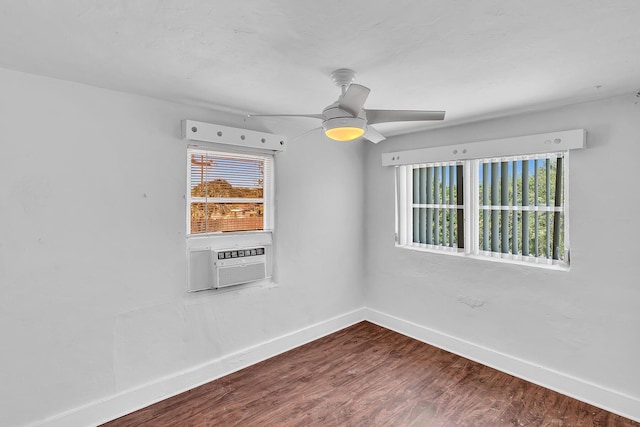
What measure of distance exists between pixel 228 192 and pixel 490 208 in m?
2.50

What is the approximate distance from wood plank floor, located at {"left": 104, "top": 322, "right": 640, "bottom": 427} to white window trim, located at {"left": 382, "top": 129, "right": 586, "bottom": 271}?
104 centimetres

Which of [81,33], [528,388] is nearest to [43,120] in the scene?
[81,33]

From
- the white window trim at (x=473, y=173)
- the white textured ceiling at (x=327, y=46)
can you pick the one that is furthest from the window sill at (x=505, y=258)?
the white textured ceiling at (x=327, y=46)

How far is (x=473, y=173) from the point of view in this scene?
10.4ft

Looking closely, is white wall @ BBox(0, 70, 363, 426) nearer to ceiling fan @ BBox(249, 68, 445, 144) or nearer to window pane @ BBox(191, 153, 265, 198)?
window pane @ BBox(191, 153, 265, 198)

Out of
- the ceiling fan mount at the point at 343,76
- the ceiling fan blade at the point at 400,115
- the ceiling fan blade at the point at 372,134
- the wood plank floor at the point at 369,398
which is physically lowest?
the wood plank floor at the point at 369,398

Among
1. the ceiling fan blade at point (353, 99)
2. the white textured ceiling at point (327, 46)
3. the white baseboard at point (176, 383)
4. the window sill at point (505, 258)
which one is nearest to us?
the white textured ceiling at point (327, 46)

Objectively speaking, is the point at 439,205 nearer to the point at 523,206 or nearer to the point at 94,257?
the point at 523,206

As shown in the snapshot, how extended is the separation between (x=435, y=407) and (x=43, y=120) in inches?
130

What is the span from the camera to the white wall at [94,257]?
1.91 meters

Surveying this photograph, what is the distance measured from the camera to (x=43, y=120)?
198cm

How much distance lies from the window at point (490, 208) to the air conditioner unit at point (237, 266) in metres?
1.72

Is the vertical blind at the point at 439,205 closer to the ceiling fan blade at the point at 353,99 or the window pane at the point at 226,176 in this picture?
the window pane at the point at 226,176

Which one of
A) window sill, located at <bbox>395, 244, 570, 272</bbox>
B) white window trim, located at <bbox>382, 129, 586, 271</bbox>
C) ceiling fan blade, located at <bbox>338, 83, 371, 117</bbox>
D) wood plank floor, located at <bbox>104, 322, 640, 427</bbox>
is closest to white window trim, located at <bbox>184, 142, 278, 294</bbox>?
wood plank floor, located at <bbox>104, 322, 640, 427</bbox>
